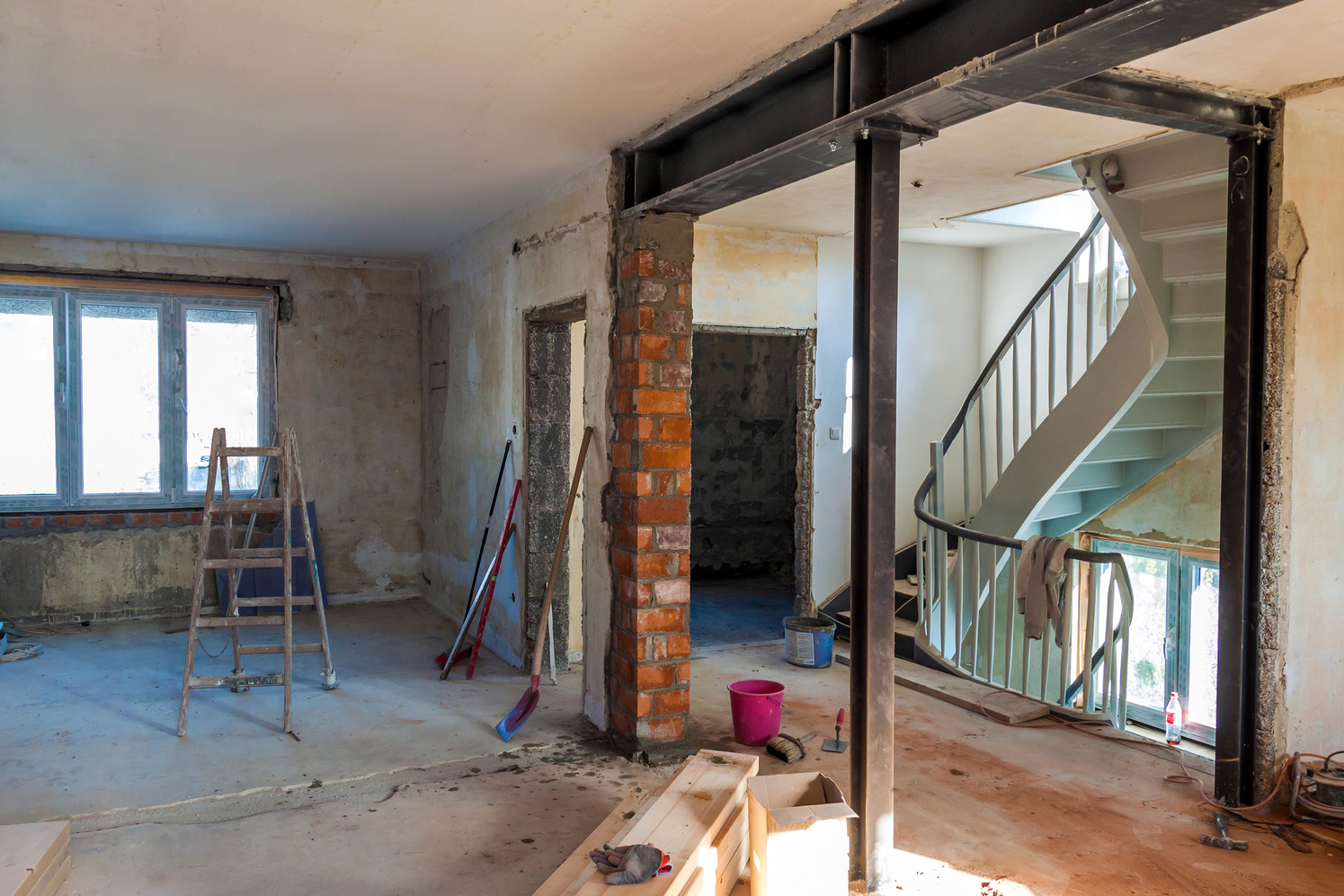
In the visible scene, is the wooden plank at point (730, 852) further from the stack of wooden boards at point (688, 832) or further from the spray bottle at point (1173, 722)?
the spray bottle at point (1173, 722)

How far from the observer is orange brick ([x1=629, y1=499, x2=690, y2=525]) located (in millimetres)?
3703

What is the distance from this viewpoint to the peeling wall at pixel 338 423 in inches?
251

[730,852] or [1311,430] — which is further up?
[1311,430]

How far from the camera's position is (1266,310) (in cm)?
313

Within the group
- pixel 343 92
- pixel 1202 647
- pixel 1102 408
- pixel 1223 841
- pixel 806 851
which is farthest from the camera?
pixel 1202 647

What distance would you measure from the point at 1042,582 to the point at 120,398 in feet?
20.7

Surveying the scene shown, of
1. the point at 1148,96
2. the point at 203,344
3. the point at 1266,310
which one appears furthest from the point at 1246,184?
the point at 203,344

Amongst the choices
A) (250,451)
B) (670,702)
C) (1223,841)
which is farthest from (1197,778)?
(250,451)

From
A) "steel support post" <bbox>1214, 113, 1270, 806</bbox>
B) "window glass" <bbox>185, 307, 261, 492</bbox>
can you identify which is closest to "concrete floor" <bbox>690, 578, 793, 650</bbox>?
"steel support post" <bbox>1214, 113, 1270, 806</bbox>

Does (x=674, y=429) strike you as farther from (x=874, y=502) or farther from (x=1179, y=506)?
(x=1179, y=506)

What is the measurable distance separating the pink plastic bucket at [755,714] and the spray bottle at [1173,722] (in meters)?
2.40

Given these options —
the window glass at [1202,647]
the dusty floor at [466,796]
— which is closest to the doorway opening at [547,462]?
the dusty floor at [466,796]

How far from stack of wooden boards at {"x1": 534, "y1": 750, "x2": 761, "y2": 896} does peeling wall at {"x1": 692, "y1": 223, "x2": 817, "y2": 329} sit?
331 centimetres

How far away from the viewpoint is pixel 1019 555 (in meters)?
5.28
